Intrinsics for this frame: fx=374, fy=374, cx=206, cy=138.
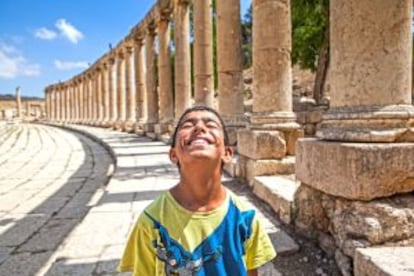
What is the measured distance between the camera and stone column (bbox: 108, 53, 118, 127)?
3123cm

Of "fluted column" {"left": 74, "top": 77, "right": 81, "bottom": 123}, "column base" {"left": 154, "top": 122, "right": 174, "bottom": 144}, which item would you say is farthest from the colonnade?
"fluted column" {"left": 74, "top": 77, "right": 81, "bottom": 123}

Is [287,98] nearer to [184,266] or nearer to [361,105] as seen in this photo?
[361,105]

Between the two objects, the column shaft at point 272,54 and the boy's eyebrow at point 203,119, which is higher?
the column shaft at point 272,54

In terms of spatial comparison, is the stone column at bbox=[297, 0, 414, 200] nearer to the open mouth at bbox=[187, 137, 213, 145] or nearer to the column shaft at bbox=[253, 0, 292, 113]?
the open mouth at bbox=[187, 137, 213, 145]

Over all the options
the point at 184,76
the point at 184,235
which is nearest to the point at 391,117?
the point at 184,235

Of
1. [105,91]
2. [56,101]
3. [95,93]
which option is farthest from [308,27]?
[56,101]

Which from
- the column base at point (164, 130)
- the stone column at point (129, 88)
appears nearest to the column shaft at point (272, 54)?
the column base at point (164, 130)

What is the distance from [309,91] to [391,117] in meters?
26.9

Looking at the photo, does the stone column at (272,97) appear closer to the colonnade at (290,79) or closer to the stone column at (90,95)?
the colonnade at (290,79)

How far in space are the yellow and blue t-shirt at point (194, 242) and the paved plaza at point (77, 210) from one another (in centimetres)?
148

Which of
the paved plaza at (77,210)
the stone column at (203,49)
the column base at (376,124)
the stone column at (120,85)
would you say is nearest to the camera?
the column base at (376,124)

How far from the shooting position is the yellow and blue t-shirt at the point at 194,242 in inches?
66.4

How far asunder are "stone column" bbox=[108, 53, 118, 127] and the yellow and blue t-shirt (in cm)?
2956

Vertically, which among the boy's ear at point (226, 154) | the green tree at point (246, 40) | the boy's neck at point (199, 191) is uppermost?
the green tree at point (246, 40)
